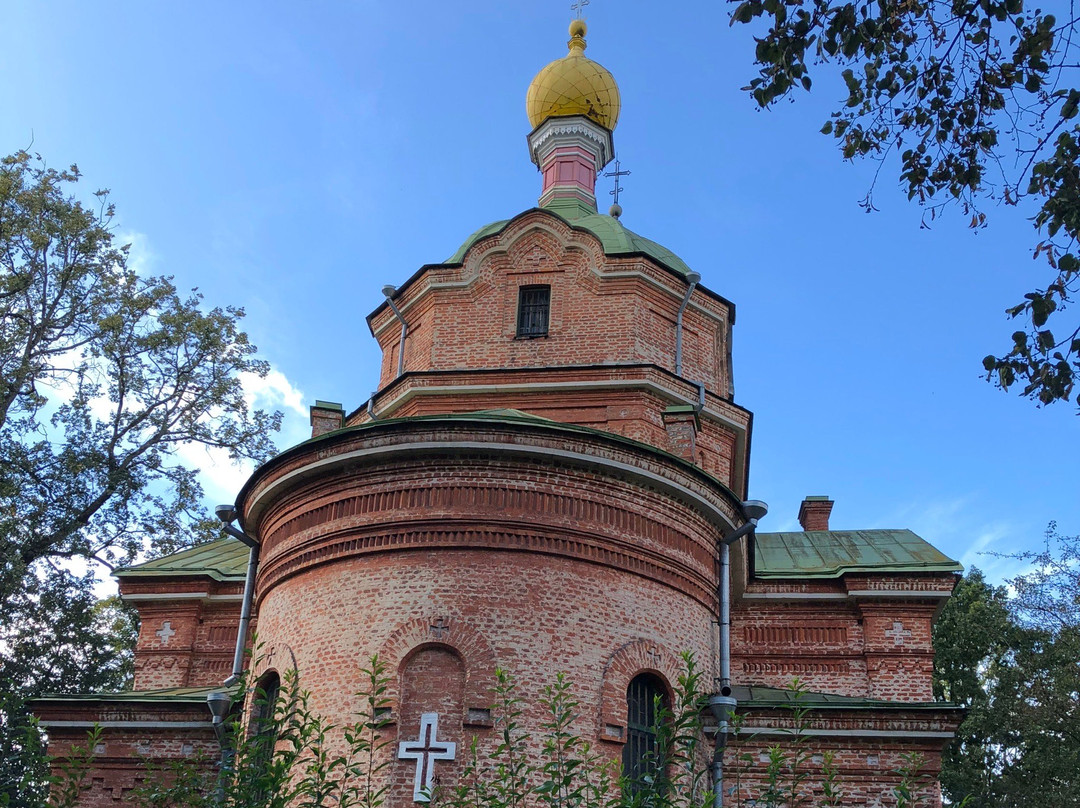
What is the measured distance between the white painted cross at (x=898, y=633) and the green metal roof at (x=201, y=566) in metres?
8.01

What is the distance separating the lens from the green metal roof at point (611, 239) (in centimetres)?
1566

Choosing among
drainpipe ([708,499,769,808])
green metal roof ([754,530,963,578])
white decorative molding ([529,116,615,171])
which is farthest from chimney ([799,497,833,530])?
white decorative molding ([529,116,615,171])

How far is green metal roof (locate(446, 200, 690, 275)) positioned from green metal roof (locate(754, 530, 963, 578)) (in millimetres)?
4040

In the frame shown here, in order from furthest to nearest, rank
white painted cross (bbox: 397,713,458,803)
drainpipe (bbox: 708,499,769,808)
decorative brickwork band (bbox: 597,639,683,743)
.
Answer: drainpipe (bbox: 708,499,769,808) → decorative brickwork band (bbox: 597,639,683,743) → white painted cross (bbox: 397,713,458,803)

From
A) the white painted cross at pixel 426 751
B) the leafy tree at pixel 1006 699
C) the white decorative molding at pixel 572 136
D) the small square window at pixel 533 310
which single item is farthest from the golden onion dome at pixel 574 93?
the white painted cross at pixel 426 751

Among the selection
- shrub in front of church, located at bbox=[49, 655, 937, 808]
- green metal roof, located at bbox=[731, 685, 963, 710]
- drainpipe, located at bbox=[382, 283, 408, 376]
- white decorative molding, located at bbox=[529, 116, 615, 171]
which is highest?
white decorative molding, located at bbox=[529, 116, 615, 171]

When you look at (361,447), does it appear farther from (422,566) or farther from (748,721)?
(748,721)

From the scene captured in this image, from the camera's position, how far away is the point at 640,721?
1044 cm

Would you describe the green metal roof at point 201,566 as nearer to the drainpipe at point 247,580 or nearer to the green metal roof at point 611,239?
the drainpipe at point 247,580

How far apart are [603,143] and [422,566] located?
11.6 meters

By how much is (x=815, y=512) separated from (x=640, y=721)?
7782 mm

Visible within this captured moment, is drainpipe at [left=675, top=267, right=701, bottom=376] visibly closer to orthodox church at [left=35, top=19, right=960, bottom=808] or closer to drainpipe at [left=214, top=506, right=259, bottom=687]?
orthodox church at [left=35, top=19, right=960, bottom=808]

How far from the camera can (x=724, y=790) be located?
11156 mm

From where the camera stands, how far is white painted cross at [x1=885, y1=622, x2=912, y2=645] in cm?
1341
